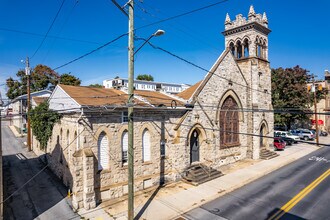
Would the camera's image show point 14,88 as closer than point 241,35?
No

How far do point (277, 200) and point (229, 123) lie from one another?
9.61m

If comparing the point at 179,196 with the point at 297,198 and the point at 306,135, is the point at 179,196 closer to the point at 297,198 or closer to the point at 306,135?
the point at 297,198

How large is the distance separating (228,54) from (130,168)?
16.4 metres

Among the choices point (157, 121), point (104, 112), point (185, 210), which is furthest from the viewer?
point (157, 121)

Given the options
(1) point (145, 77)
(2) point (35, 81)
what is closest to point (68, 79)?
(2) point (35, 81)

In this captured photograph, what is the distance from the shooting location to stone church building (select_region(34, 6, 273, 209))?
13.5 metres

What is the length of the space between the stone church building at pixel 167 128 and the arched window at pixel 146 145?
0.23ft

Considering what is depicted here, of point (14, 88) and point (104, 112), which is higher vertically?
point (14, 88)

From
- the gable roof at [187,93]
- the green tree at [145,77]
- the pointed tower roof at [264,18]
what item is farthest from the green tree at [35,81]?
the pointed tower roof at [264,18]

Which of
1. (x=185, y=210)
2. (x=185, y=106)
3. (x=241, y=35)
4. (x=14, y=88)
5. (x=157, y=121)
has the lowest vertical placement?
(x=185, y=210)

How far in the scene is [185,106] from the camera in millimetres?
18188

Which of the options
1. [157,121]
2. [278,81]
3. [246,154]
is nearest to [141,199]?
[157,121]

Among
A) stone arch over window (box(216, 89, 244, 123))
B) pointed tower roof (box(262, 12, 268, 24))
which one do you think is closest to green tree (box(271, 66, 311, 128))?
pointed tower roof (box(262, 12, 268, 24))

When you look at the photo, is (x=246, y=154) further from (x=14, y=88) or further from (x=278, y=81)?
(x=14, y=88)
